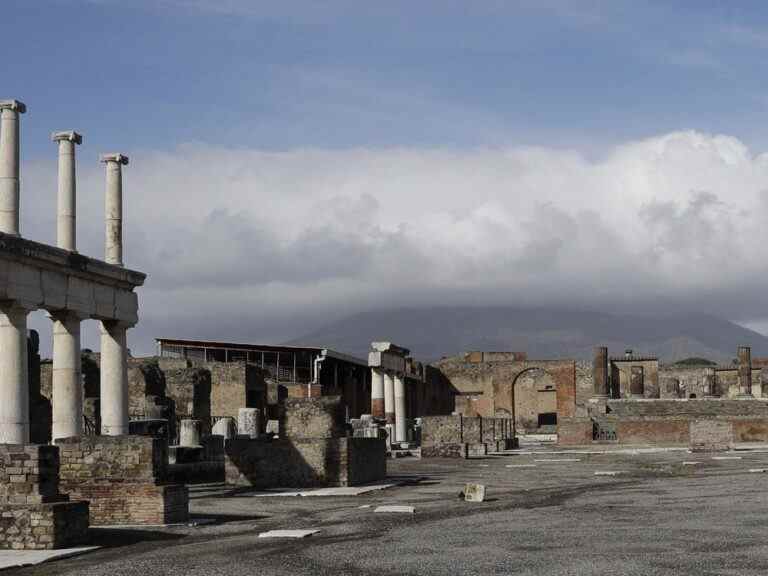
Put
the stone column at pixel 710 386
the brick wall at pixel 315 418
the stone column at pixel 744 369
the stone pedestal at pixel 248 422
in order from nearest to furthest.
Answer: the brick wall at pixel 315 418, the stone pedestal at pixel 248 422, the stone column at pixel 744 369, the stone column at pixel 710 386

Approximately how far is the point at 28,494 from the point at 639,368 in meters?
60.2

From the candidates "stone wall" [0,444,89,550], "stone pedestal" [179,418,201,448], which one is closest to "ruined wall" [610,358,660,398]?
"stone pedestal" [179,418,201,448]

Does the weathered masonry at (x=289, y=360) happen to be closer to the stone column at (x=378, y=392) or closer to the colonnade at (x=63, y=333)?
the stone column at (x=378, y=392)

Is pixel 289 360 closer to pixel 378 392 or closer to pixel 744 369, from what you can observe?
pixel 378 392

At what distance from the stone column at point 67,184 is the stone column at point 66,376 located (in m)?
1.44

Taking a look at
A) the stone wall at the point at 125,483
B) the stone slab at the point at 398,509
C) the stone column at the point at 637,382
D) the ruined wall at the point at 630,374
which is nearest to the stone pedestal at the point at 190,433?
the stone slab at the point at 398,509

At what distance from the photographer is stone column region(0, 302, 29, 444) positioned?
765 inches

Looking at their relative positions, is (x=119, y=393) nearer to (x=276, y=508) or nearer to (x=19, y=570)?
(x=276, y=508)

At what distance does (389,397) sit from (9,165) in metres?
30.8

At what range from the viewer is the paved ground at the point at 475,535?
11.3 metres

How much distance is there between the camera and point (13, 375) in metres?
19.7

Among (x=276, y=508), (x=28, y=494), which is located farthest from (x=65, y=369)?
(x=28, y=494)

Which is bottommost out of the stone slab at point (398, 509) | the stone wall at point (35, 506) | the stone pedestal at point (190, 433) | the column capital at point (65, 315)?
the stone slab at point (398, 509)

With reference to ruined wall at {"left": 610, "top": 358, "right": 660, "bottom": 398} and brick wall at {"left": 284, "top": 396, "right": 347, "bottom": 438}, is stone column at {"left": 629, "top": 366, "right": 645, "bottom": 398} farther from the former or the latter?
brick wall at {"left": 284, "top": 396, "right": 347, "bottom": 438}
